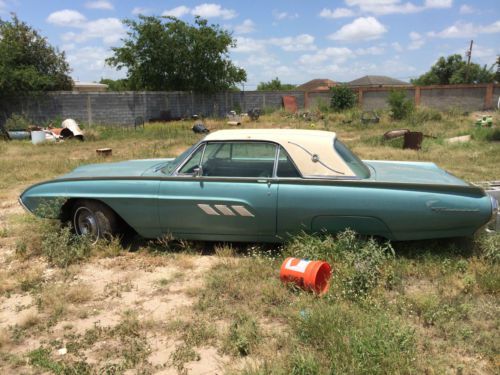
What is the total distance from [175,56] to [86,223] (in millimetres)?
21808

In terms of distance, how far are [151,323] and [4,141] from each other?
15.7 metres

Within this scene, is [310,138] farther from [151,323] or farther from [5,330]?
[5,330]

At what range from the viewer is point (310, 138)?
4.48m

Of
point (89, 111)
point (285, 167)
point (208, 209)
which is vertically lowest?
point (208, 209)

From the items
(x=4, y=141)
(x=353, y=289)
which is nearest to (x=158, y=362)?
(x=353, y=289)

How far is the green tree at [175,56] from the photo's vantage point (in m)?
25.0

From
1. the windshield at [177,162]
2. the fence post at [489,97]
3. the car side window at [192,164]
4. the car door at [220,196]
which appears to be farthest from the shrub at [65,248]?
the fence post at [489,97]

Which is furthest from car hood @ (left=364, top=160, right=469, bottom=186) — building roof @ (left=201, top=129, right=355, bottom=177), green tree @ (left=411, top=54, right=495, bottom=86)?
green tree @ (left=411, top=54, right=495, bottom=86)

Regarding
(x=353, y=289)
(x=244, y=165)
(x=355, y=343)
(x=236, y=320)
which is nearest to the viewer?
(x=355, y=343)

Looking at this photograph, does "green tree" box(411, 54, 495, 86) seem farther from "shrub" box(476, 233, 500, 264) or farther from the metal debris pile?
"shrub" box(476, 233, 500, 264)

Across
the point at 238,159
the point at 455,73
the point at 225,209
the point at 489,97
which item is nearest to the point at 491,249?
the point at 225,209

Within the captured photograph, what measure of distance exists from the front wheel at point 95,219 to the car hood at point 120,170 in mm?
345

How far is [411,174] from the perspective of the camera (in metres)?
4.59

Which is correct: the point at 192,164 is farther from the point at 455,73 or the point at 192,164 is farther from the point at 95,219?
the point at 455,73
